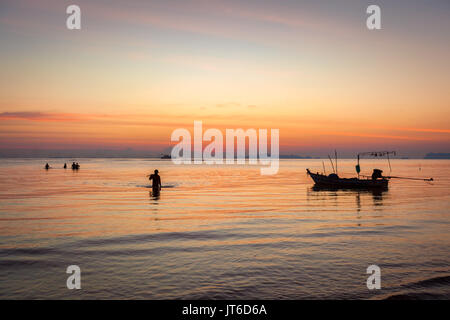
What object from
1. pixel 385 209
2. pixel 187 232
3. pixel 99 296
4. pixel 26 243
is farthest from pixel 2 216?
pixel 385 209

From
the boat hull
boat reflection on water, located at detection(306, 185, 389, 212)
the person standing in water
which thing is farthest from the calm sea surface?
the boat hull

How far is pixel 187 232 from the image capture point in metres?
17.7

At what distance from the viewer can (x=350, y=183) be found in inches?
1975

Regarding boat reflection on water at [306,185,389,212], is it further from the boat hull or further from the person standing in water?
the person standing in water

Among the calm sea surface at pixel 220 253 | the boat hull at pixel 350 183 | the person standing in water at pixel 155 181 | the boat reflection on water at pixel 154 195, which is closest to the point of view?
the calm sea surface at pixel 220 253

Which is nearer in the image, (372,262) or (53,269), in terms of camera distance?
(53,269)

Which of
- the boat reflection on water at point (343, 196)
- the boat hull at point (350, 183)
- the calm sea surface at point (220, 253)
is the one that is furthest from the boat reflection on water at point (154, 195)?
the boat hull at point (350, 183)

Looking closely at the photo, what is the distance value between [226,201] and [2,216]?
18.1 meters

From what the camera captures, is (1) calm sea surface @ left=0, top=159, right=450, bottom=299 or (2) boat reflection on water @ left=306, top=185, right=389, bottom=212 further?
(2) boat reflection on water @ left=306, top=185, right=389, bottom=212

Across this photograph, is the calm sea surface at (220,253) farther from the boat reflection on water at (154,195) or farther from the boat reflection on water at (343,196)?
the boat reflection on water at (154,195)

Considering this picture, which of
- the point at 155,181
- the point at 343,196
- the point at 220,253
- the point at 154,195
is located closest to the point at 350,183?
the point at 343,196

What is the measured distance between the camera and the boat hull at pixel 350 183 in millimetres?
48850

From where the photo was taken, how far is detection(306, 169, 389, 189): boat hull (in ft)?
160
